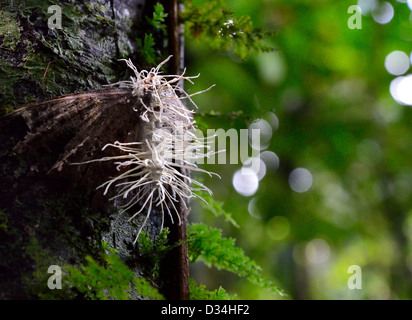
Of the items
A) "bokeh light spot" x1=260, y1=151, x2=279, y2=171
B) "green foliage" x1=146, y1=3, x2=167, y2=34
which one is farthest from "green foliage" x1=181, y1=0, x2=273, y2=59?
"bokeh light spot" x1=260, y1=151, x2=279, y2=171

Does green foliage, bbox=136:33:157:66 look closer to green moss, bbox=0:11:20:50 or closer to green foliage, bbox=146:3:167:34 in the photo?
green foliage, bbox=146:3:167:34

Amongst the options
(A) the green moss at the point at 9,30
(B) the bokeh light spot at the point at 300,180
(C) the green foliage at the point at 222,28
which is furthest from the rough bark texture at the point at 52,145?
(B) the bokeh light spot at the point at 300,180

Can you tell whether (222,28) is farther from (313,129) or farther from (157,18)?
(313,129)

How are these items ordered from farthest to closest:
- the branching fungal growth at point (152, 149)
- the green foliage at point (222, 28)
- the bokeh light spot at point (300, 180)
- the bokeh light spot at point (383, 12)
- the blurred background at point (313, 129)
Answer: the bokeh light spot at point (300, 180), the bokeh light spot at point (383, 12), the blurred background at point (313, 129), the green foliage at point (222, 28), the branching fungal growth at point (152, 149)

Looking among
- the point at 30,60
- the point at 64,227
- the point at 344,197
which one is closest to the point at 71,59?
the point at 30,60

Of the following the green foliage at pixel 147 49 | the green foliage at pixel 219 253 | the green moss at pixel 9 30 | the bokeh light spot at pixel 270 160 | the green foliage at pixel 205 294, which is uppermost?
the bokeh light spot at pixel 270 160

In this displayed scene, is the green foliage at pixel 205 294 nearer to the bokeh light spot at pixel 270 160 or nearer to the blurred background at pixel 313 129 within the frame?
the blurred background at pixel 313 129

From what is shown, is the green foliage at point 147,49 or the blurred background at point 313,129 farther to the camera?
the blurred background at point 313,129

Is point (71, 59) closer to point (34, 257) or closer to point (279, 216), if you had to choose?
point (34, 257)
